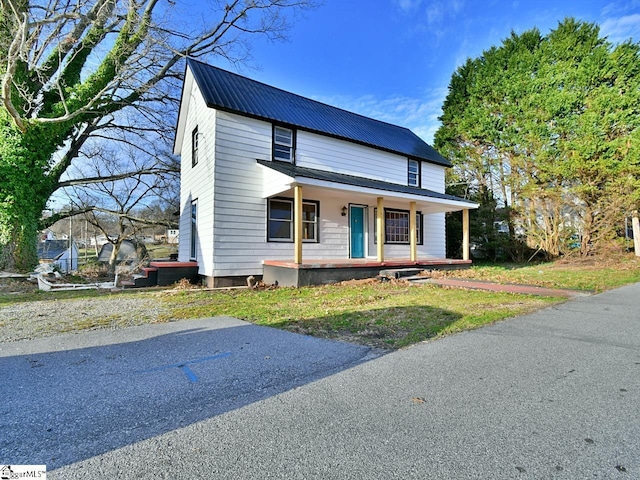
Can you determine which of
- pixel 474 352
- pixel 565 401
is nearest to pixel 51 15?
pixel 474 352

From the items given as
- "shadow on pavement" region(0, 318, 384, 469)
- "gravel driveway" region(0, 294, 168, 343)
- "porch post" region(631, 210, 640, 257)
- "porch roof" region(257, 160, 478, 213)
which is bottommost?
"shadow on pavement" region(0, 318, 384, 469)

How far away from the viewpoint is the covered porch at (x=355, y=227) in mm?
9203

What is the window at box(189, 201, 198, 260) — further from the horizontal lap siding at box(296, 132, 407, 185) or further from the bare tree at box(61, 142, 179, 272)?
the bare tree at box(61, 142, 179, 272)

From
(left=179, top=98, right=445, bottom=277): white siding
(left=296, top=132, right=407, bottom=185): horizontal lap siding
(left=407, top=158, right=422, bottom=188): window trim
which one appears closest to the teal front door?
(left=179, top=98, right=445, bottom=277): white siding

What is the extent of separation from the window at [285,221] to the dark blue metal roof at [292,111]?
8.74ft

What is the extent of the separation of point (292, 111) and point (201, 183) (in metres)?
4.23

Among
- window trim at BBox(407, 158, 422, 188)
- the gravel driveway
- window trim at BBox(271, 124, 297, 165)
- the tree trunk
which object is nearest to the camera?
the gravel driveway

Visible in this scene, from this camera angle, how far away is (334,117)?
13.7 metres

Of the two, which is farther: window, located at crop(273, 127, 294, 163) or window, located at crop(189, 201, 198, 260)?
window, located at crop(189, 201, 198, 260)

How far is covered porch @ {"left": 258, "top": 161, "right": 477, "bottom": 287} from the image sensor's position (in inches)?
362

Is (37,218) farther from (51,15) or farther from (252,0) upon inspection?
(252,0)

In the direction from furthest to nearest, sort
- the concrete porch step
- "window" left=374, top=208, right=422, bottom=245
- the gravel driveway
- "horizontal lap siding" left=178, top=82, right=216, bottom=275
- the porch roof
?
"window" left=374, top=208, right=422, bottom=245 → the concrete porch step → "horizontal lap siding" left=178, top=82, right=216, bottom=275 → the porch roof → the gravel driveway

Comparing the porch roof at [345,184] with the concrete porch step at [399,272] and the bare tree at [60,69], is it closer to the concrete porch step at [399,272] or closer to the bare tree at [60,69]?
the concrete porch step at [399,272]

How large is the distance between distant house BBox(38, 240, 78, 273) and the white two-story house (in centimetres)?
885
